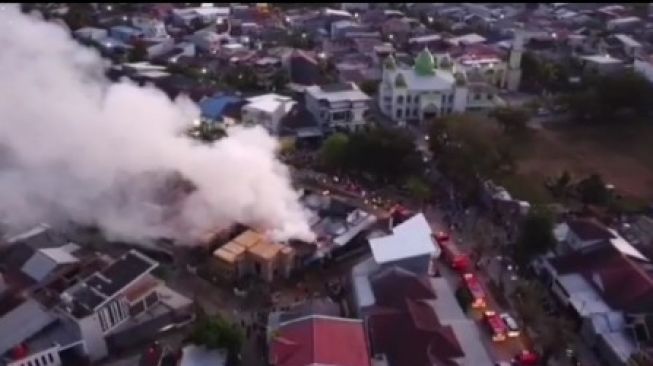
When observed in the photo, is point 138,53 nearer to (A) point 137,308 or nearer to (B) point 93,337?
(A) point 137,308

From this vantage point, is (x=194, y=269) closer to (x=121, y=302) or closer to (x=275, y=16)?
(x=121, y=302)

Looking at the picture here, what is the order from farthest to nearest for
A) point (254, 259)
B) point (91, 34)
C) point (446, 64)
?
1. point (91, 34)
2. point (446, 64)
3. point (254, 259)

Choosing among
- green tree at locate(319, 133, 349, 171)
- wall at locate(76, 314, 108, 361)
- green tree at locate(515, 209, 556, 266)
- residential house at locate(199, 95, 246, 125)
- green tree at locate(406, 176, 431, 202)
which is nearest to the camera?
wall at locate(76, 314, 108, 361)

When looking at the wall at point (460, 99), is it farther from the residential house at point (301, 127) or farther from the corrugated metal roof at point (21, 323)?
the corrugated metal roof at point (21, 323)

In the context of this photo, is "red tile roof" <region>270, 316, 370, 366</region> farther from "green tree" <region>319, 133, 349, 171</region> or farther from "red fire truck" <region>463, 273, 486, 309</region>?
"green tree" <region>319, 133, 349, 171</region>

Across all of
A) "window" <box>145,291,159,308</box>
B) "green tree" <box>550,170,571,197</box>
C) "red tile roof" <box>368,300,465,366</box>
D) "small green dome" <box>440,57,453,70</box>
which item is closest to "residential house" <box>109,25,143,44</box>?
"small green dome" <box>440,57,453,70</box>

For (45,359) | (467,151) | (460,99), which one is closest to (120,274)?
(45,359)
